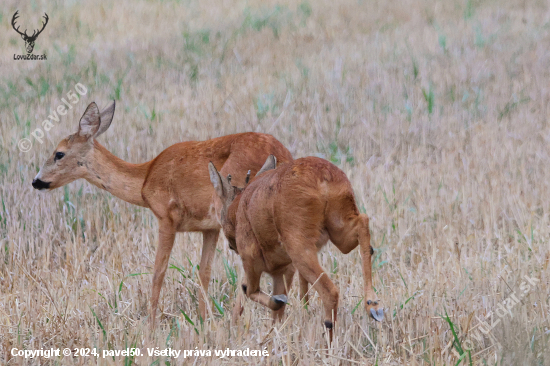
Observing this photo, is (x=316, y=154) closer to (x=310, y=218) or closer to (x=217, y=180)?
(x=217, y=180)

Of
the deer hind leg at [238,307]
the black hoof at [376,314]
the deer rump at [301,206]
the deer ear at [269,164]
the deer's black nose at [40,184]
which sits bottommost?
the deer hind leg at [238,307]

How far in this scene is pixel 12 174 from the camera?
8.37 m

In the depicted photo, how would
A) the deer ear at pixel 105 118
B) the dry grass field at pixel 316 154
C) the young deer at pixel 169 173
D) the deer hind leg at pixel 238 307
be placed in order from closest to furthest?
the dry grass field at pixel 316 154
the deer hind leg at pixel 238 307
the young deer at pixel 169 173
the deer ear at pixel 105 118

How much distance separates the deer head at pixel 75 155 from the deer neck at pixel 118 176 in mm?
58

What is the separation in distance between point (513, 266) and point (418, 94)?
20.5 feet

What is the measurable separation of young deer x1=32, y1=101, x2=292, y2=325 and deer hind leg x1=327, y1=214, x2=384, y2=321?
4.04 ft

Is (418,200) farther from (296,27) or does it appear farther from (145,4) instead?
(145,4)

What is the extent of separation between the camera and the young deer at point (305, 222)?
402 centimetres

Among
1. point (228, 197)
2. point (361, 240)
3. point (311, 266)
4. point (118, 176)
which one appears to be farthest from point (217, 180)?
point (118, 176)

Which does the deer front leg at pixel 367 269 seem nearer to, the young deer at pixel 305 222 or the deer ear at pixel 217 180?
the young deer at pixel 305 222

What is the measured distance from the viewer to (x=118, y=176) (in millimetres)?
5812

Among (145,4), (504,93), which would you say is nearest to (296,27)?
(145,4)

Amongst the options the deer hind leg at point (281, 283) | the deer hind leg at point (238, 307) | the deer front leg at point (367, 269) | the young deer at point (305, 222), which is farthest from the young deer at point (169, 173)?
the deer front leg at point (367, 269)

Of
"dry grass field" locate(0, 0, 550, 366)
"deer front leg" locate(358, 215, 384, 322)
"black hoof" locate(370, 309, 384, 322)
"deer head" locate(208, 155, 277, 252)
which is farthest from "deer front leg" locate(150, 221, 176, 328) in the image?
"black hoof" locate(370, 309, 384, 322)
